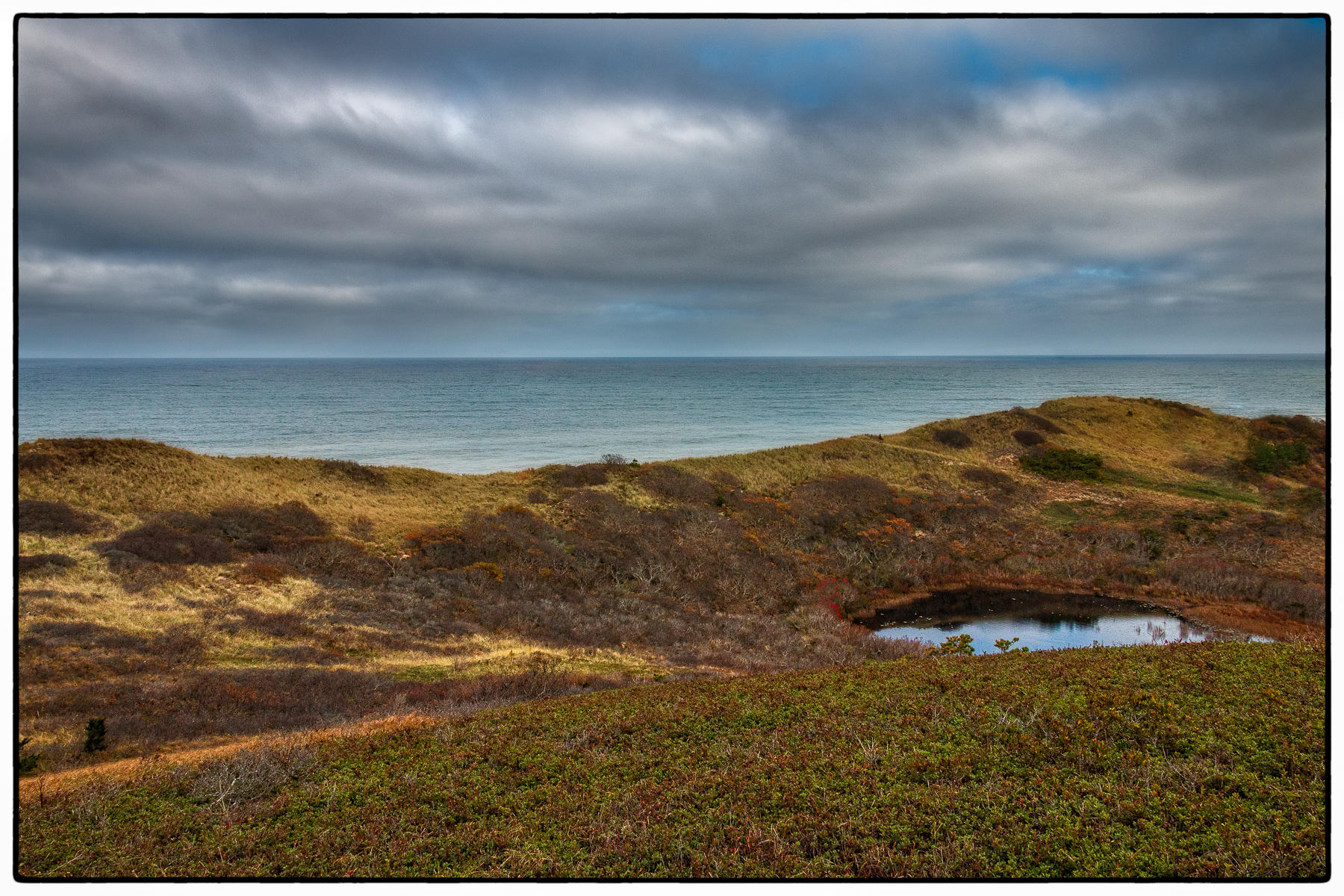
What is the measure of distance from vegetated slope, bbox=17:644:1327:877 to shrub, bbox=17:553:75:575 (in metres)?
15.0

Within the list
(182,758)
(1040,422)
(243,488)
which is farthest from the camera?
(1040,422)

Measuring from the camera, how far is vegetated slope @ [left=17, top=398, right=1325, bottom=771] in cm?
1338

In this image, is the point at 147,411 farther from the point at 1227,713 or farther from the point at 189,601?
the point at 1227,713

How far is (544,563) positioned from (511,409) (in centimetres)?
8301

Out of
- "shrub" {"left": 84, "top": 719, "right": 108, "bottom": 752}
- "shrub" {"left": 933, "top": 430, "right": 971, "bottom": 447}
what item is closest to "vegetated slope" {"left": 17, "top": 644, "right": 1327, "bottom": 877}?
"shrub" {"left": 84, "top": 719, "right": 108, "bottom": 752}

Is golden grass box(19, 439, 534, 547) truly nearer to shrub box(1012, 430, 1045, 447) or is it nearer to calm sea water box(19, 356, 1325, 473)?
calm sea water box(19, 356, 1325, 473)

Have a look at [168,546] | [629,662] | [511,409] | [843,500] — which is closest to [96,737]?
[629,662]

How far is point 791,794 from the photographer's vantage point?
19.5 feet

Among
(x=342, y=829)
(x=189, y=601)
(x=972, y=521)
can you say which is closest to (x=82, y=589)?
(x=189, y=601)

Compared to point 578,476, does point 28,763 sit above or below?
below

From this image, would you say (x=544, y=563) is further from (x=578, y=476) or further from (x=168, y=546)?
(x=168, y=546)

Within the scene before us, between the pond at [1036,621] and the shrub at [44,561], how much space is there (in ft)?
91.0

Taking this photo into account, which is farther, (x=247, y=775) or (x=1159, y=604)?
(x=1159, y=604)

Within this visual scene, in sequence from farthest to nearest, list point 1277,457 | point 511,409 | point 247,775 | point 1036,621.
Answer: point 511,409 → point 1277,457 → point 1036,621 → point 247,775
